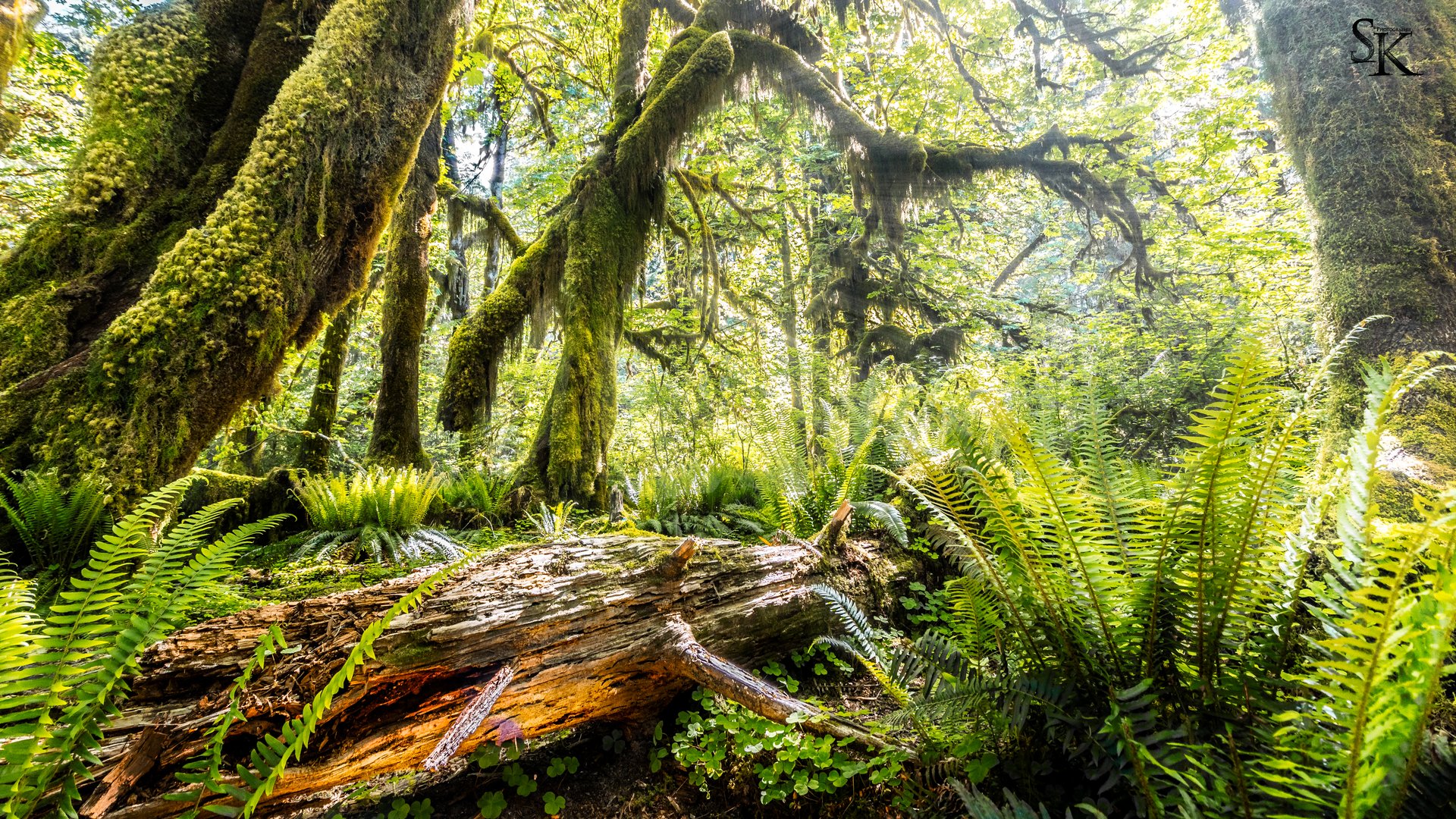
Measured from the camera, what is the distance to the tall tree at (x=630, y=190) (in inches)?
192

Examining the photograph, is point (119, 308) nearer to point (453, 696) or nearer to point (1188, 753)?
point (453, 696)

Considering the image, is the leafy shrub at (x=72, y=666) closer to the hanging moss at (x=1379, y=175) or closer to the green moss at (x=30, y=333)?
the green moss at (x=30, y=333)

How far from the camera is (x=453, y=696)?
1797 millimetres

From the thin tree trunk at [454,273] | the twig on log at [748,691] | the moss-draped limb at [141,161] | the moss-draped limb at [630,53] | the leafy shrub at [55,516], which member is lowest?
the twig on log at [748,691]

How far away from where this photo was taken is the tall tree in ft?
16.0

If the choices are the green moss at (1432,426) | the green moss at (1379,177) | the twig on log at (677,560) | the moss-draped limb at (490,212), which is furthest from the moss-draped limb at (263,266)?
the green moss at (1379,177)

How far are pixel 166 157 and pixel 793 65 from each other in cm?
581

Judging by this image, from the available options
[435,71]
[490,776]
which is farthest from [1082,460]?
[435,71]

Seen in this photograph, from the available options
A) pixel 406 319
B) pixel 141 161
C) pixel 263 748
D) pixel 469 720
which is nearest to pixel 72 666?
pixel 263 748

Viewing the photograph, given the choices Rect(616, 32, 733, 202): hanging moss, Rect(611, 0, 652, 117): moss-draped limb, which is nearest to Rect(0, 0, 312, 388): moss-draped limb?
Rect(616, 32, 733, 202): hanging moss

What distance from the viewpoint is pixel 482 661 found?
1818 mm

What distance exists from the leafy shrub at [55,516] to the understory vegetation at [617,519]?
0.04ft

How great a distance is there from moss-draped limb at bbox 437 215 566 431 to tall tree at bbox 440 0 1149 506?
0.04 ft

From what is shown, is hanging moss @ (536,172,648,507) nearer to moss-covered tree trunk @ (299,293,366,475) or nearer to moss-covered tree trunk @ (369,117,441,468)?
moss-covered tree trunk @ (369,117,441,468)
